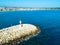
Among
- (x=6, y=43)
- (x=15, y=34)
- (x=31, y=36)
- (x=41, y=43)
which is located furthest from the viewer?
(x=31, y=36)

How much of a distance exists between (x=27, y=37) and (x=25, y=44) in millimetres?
6081

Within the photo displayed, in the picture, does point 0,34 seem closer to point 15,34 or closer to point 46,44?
point 15,34

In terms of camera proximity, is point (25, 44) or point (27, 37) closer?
point (25, 44)

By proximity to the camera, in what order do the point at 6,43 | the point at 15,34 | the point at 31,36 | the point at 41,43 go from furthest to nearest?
the point at 31,36
the point at 15,34
the point at 41,43
the point at 6,43

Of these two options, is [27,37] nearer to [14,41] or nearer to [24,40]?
[24,40]

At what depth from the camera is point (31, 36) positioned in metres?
47.0

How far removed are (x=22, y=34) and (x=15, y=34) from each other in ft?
8.37

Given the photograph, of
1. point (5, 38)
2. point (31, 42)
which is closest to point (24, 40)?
point (31, 42)

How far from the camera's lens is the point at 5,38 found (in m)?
39.2

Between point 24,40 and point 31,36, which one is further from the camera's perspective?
point 31,36

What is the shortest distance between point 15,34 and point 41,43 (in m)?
6.46

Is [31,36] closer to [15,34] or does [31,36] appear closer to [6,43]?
[15,34]

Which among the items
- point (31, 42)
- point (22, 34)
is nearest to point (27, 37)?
point (22, 34)

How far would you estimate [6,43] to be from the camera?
1478 inches
